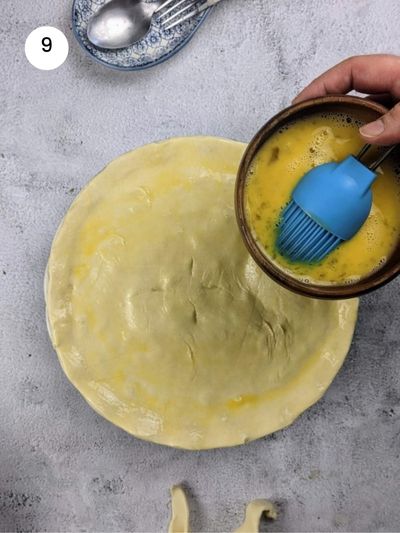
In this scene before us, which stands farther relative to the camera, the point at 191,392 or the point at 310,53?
the point at 310,53

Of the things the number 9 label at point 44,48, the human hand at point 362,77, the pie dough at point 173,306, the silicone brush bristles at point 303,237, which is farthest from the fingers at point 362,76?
the number 9 label at point 44,48

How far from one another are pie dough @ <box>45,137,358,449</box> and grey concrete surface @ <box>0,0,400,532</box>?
16 centimetres

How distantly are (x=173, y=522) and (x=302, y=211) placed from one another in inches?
26.1

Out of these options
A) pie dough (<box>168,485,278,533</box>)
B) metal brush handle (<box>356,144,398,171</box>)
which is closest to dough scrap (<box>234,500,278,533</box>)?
pie dough (<box>168,485,278,533</box>)

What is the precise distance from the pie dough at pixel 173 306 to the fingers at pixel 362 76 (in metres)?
0.15

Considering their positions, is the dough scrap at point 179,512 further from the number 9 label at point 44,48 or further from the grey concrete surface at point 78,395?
the number 9 label at point 44,48

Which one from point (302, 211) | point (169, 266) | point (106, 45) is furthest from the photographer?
point (106, 45)

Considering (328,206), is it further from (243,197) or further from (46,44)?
(46,44)

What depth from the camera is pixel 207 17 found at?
1.08 metres

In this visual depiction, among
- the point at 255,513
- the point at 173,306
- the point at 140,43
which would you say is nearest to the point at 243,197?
the point at 173,306

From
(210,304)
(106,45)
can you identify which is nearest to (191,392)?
(210,304)

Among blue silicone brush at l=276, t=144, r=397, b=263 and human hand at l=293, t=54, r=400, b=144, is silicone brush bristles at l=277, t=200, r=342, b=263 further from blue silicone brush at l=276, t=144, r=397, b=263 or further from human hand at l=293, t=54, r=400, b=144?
human hand at l=293, t=54, r=400, b=144

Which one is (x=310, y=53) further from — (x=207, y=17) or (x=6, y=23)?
(x=6, y=23)

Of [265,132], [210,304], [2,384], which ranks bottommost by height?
[2,384]
